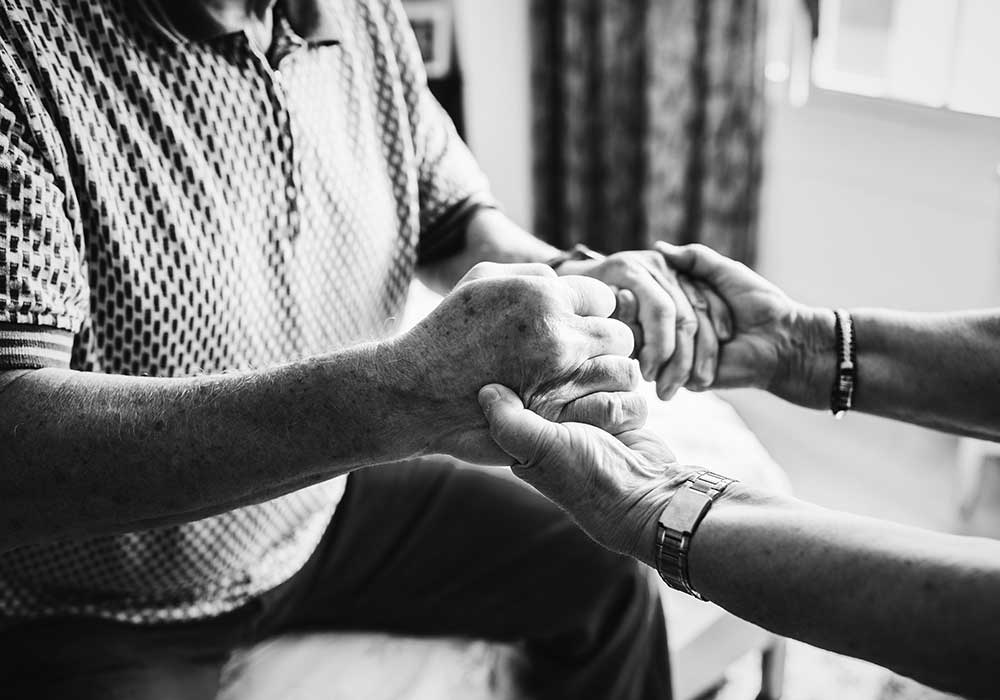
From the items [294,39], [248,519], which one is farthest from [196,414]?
[294,39]

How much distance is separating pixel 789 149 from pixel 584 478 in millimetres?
2405

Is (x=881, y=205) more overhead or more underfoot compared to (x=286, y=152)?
more underfoot

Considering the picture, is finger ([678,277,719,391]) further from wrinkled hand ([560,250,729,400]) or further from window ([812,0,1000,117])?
window ([812,0,1000,117])

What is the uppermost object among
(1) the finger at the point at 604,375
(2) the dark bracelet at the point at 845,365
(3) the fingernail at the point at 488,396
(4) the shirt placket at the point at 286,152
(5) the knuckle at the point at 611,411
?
(4) the shirt placket at the point at 286,152

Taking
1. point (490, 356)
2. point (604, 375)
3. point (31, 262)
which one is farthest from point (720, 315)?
point (31, 262)

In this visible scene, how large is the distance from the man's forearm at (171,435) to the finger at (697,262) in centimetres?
57

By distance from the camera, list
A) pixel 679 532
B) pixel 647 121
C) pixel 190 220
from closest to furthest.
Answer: pixel 679 532, pixel 190 220, pixel 647 121

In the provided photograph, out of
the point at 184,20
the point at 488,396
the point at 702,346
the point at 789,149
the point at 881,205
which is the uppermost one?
the point at 184,20

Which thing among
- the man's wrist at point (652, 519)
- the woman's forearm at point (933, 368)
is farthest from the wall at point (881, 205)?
the man's wrist at point (652, 519)

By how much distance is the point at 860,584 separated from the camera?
76cm

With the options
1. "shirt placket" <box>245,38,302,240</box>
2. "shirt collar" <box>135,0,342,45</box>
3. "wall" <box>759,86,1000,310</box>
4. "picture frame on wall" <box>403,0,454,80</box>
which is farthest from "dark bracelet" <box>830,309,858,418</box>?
"picture frame on wall" <box>403,0,454,80</box>

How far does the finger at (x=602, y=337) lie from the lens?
991mm

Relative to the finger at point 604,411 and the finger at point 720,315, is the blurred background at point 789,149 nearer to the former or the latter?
the finger at point 720,315

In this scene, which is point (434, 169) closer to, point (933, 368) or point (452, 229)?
point (452, 229)
